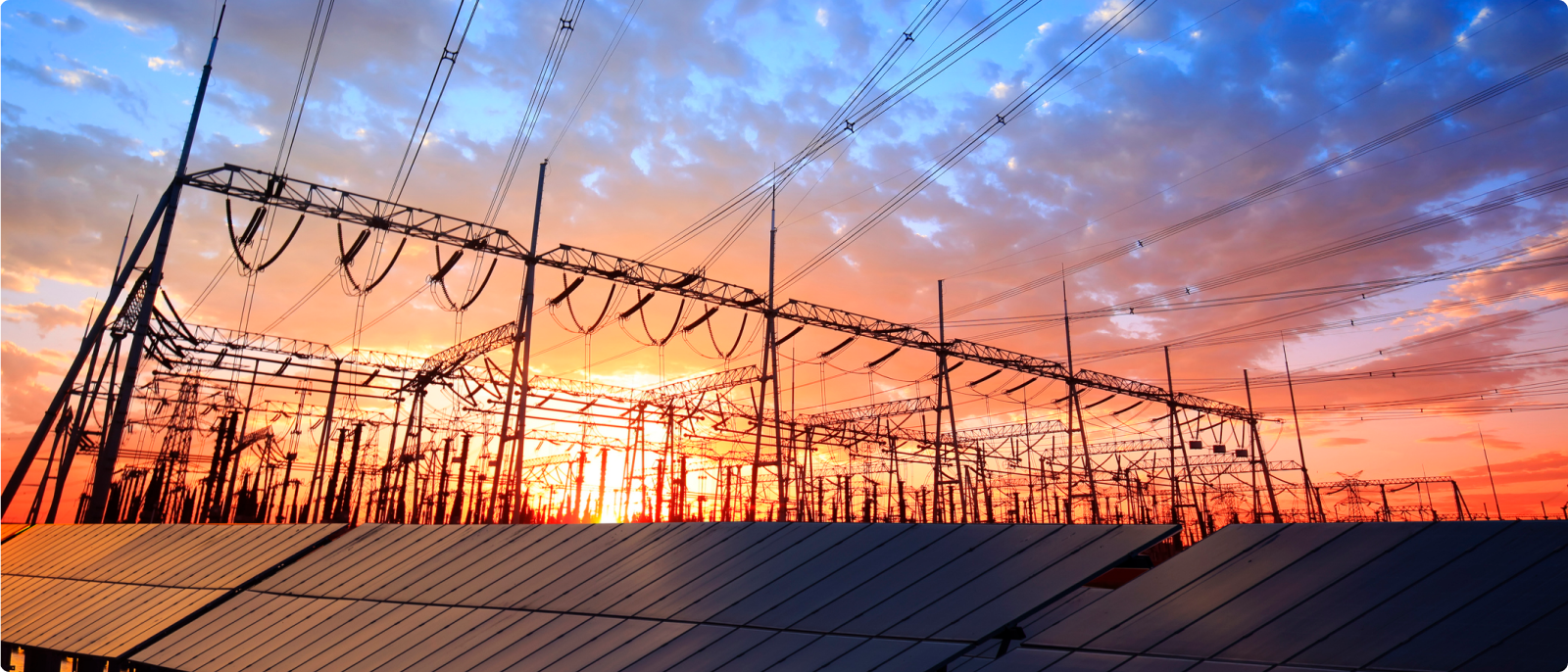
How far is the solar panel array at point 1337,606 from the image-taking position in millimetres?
4719

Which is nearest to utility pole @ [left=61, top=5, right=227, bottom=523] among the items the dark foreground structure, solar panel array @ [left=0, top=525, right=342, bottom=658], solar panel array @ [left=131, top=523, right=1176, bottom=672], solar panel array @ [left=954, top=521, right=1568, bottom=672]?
solar panel array @ [left=0, top=525, right=342, bottom=658]

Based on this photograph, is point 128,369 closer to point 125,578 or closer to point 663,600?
point 125,578

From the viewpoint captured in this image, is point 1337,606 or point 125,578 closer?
point 1337,606

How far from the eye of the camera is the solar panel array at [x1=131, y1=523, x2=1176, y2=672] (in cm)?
681

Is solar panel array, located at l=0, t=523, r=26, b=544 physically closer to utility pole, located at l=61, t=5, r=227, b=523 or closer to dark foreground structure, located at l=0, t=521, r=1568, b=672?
utility pole, located at l=61, t=5, r=227, b=523

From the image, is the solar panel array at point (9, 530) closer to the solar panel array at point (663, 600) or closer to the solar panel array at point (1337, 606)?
the solar panel array at point (663, 600)

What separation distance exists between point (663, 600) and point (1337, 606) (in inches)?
236

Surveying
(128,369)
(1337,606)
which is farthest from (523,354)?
(1337,606)

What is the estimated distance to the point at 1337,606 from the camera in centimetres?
538

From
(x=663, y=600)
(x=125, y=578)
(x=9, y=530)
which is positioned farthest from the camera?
(x=9, y=530)

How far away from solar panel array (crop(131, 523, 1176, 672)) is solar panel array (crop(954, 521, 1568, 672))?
0.43 metres

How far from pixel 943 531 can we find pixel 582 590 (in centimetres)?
428

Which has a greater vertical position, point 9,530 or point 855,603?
point 855,603

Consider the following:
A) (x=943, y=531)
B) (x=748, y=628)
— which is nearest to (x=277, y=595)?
(x=748, y=628)
